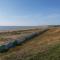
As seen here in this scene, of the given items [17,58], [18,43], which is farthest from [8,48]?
[17,58]

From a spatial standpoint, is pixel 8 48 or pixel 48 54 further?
pixel 8 48

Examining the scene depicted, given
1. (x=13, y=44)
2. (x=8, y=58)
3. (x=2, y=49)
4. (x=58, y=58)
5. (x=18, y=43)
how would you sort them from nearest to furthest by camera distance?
1. (x=58, y=58)
2. (x=8, y=58)
3. (x=2, y=49)
4. (x=13, y=44)
5. (x=18, y=43)

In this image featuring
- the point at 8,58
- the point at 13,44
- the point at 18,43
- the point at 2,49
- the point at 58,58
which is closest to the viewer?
the point at 58,58

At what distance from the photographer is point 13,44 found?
17.6m

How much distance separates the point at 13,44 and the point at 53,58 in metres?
7.51

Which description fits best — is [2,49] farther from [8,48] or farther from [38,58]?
[38,58]

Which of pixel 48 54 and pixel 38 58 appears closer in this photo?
pixel 38 58

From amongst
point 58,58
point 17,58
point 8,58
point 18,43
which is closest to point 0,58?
point 8,58

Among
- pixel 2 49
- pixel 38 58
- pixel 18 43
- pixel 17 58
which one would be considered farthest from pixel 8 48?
pixel 38 58

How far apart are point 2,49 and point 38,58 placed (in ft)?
16.7

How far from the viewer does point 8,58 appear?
469 inches

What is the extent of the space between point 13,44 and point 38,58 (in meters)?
6.84

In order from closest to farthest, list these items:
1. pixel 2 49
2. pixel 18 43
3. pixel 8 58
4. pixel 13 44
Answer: pixel 8 58 < pixel 2 49 < pixel 13 44 < pixel 18 43

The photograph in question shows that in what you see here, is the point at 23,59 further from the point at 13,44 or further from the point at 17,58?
the point at 13,44
